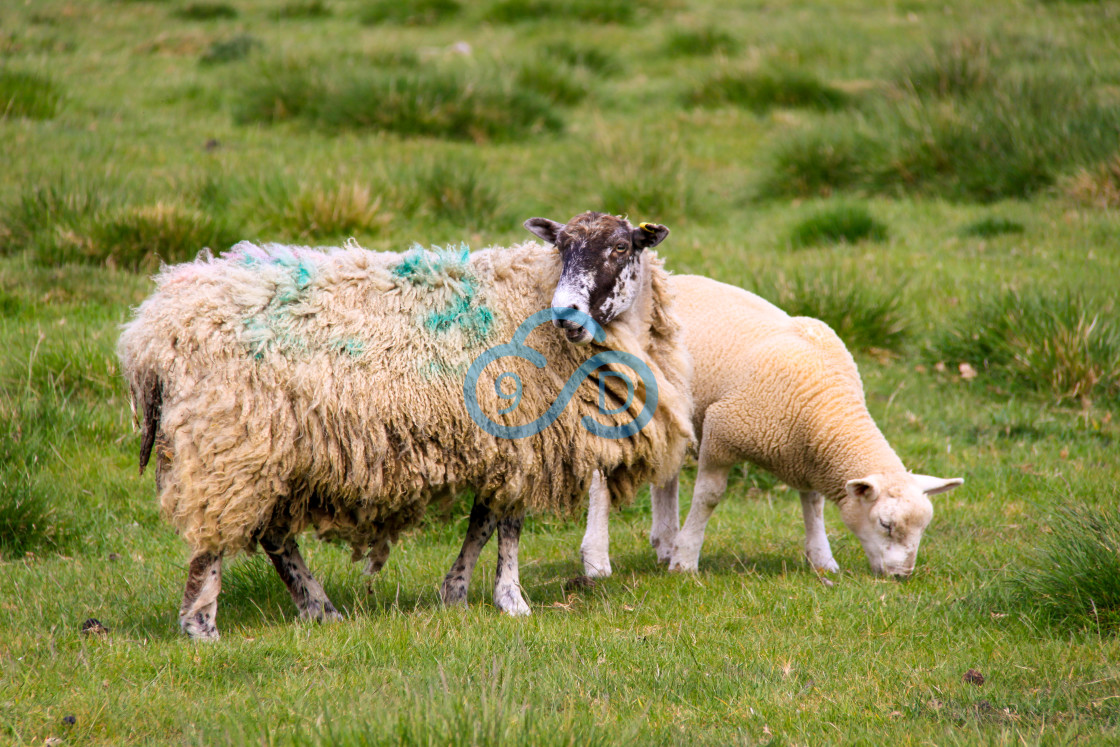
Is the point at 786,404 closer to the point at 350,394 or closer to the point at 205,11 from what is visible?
the point at 350,394

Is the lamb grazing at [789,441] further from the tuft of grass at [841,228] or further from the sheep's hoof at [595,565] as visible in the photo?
Answer: the tuft of grass at [841,228]

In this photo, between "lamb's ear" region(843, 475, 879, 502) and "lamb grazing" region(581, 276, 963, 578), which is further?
"lamb grazing" region(581, 276, 963, 578)

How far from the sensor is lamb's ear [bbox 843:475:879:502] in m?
4.64

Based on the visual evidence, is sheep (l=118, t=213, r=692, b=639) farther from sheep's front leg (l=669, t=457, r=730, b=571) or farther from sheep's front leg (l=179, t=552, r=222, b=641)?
sheep's front leg (l=669, t=457, r=730, b=571)

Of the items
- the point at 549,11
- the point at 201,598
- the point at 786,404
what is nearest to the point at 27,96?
the point at 549,11

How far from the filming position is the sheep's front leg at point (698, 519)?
16.6 ft

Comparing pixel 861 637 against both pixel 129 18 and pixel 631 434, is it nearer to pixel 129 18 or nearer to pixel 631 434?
pixel 631 434

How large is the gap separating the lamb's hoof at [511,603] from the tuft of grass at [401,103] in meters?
7.99

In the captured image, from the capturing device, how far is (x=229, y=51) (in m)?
13.6

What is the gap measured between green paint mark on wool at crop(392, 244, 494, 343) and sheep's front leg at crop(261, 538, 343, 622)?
1136mm

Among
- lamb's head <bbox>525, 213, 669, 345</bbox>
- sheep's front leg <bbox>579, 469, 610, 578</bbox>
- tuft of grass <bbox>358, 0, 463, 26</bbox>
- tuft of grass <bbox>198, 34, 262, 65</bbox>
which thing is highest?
lamb's head <bbox>525, 213, 669, 345</bbox>

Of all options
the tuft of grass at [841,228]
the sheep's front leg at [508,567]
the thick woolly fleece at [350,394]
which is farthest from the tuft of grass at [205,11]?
the sheep's front leg at [508,567]

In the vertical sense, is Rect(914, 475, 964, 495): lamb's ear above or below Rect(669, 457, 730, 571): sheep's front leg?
above

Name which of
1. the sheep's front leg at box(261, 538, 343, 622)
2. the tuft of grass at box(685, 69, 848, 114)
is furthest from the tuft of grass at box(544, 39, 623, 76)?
the sheep's front leg at box(261, 538, 343, 622)
